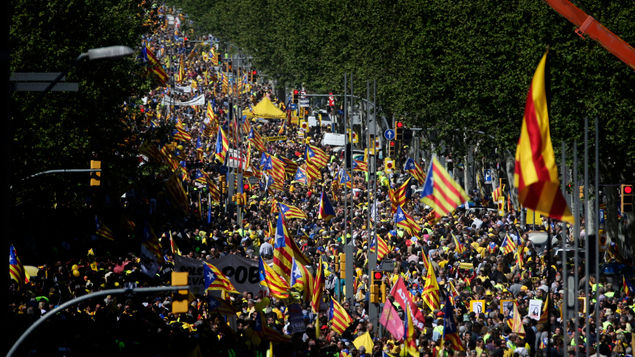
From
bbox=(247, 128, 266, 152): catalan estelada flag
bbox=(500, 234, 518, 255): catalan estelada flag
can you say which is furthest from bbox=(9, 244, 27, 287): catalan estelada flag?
bbox=(247, 128, 266, 152): catalan estelada flag

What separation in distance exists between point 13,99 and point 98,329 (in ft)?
57.7

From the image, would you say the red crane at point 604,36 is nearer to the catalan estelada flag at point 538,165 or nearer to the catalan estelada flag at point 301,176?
the catalan estelada flag at point 538,165

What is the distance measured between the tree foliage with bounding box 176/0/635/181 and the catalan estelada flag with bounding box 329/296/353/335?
11.8 m

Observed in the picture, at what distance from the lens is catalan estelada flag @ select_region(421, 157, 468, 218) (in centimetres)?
2011

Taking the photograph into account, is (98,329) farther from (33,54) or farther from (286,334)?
(33,54)

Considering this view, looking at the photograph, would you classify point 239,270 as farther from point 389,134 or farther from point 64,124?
point 389,134

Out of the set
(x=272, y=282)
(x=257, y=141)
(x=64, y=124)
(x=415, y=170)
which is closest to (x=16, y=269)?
(x=272, y=282)

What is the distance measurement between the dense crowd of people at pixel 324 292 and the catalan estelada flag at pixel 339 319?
0.63 feet

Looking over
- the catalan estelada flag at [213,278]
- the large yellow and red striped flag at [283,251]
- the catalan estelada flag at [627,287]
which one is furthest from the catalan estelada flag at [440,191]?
the catalan estelada flag at [627,287]

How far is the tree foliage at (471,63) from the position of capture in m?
40.5

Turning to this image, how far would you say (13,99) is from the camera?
3878cm

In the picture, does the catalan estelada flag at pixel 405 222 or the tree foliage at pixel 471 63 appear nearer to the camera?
the tree foliage at pixel 471 63

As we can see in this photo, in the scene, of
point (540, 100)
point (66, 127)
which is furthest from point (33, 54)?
point (540, 100)

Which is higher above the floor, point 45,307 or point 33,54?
point 33,54
